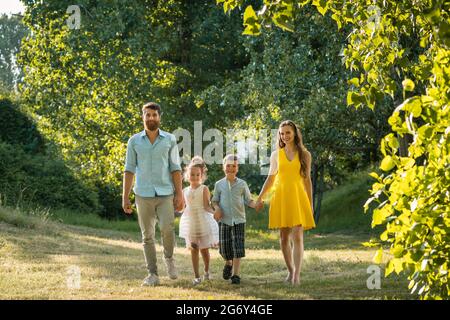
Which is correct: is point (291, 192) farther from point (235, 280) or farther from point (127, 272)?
point (127, 272)

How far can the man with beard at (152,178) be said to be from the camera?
9.78 metres

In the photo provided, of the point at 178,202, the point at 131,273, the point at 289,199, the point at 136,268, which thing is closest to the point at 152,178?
the point at 178,202

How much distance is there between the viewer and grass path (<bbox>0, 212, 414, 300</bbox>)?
9148 millimetres

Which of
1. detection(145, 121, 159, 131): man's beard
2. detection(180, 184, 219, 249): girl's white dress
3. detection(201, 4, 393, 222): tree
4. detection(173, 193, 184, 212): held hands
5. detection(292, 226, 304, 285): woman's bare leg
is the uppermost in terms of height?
detection(201, 4, 393, 222): tree

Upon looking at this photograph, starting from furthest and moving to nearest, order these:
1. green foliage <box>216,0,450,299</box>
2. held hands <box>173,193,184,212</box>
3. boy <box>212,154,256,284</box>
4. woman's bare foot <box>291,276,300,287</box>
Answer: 1. boy <box>212,154,256,284</box>
2. woman's bare foot <box>291,276,300,287</box>
3. held hands <box>173,193,184,212</box>
4. green foliage <box>216,0,450,299</box>

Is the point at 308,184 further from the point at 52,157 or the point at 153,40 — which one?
the point at 52,157

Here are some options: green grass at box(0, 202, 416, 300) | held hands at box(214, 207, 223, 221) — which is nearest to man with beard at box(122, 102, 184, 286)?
green grass at box(0, 202, 416, 300)

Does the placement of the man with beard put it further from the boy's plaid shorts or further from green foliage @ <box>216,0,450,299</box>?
green foliage @ <box>216,0,450,299</box>

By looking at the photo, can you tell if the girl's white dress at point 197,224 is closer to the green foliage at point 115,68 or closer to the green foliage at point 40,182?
the green foliage at point 115,68

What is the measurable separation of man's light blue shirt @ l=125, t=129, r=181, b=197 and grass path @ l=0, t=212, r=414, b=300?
→ 108 centimetres

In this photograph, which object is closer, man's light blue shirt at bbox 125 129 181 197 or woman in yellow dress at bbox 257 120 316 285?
man's light blue shirt at bbox 125 129 181 197
